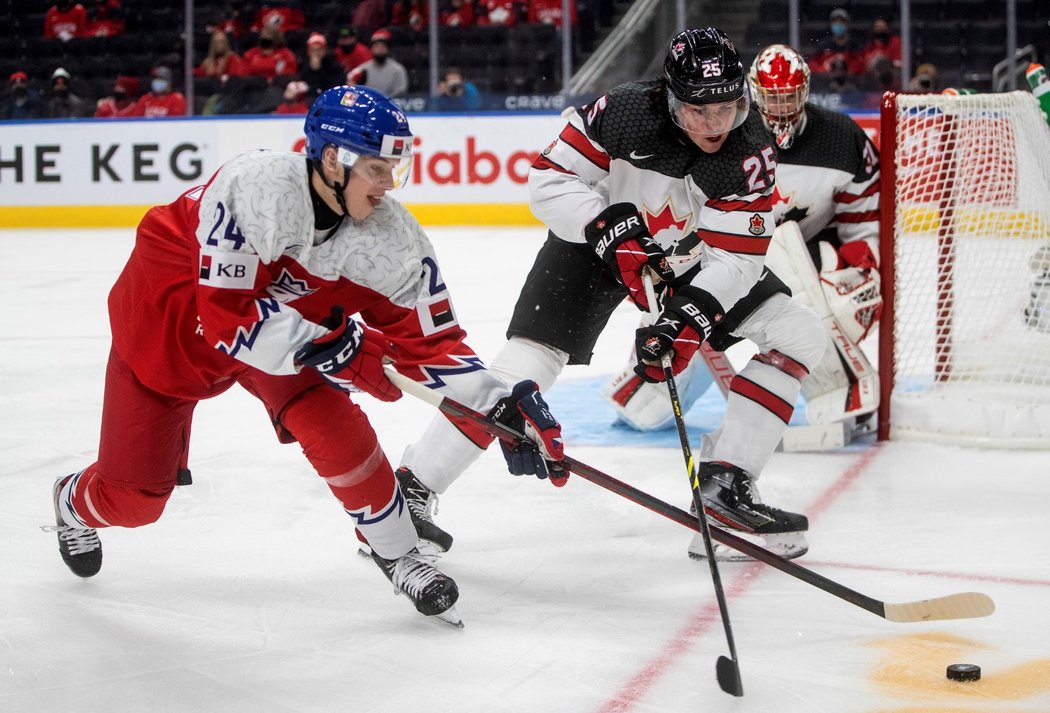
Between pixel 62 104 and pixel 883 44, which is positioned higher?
pixel 883 44

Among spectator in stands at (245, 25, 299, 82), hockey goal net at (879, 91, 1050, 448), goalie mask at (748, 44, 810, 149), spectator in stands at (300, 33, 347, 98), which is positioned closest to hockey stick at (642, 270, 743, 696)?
goalie mask at (748, 44, 810, 149)

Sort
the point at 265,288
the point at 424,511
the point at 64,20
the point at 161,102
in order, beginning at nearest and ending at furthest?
the point at 265,288 → the point at 424,511 → the point at 161,102 → the point at 64,20

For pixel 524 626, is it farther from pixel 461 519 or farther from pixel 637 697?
pixel 461 519

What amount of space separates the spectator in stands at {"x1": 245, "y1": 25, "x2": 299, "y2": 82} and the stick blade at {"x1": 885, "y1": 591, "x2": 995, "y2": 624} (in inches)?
333

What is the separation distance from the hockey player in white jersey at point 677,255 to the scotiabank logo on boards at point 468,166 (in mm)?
6418

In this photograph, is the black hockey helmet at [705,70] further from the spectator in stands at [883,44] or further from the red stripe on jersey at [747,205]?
the spectator in stands at [883,44]

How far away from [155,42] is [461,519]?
834 cm

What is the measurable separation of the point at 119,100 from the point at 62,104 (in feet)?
1.36

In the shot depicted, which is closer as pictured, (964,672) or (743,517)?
(964,672)

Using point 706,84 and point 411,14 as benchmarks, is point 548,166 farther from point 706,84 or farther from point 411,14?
point 411,14

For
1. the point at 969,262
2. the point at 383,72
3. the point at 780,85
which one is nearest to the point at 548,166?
the point at 780,85

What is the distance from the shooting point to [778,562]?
2.22 metres

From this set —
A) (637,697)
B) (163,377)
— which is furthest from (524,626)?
(163,377)

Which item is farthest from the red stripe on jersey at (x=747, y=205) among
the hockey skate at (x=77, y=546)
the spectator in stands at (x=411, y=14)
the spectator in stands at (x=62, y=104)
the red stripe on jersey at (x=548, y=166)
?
the spectator in stands at (x=62, y=104)
